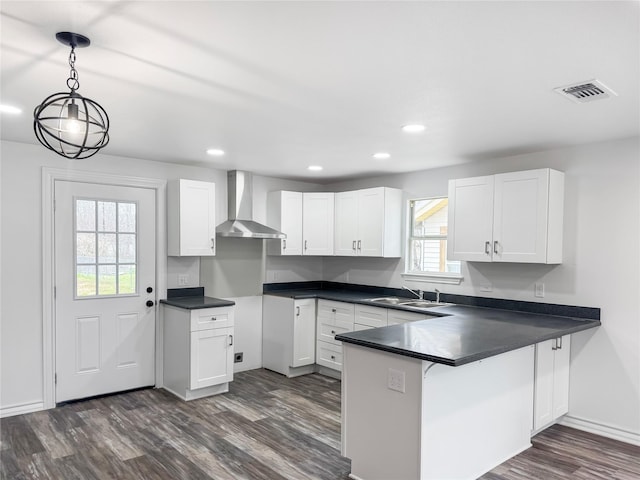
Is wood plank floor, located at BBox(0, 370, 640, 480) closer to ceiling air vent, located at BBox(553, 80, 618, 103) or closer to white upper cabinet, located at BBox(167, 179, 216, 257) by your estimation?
white upper cabinet, located at BBox(167, 179, 216, 257)

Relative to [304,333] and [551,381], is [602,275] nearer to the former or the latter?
[551,381]

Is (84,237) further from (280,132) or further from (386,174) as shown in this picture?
(386,174)

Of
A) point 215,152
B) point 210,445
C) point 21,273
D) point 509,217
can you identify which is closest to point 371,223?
point 509,217

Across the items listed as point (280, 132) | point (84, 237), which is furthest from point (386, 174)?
point (84, 237)

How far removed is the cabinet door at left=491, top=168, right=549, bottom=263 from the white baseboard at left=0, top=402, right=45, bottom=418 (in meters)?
4.17

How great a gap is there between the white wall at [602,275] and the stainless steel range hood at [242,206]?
264 centimetres

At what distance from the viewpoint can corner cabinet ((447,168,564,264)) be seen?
3.49m

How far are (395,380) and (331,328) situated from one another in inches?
95.6

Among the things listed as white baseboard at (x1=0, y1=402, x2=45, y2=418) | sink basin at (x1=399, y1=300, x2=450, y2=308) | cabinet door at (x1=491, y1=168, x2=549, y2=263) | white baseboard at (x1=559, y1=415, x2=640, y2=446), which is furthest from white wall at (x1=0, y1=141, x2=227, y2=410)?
white baseboard at (x1=559, y1=415, x2=640, y2=446)

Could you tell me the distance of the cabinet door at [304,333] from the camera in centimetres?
488

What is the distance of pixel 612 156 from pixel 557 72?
177 centimetres

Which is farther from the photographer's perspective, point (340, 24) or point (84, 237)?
point (84, 237)

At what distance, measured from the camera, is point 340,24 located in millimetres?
1660

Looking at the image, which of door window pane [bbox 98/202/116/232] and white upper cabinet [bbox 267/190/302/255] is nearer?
door window pane [bbox 98/202/116/232]
